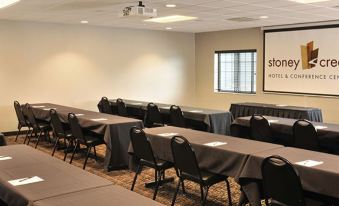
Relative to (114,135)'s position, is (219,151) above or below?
above

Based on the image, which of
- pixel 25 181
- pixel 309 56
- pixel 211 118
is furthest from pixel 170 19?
pixel 25 181

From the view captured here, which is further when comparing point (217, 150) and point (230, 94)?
point (230, 94)

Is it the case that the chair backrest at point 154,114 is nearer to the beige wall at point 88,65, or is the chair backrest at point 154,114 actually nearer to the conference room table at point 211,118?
the conference room table at point 211,118

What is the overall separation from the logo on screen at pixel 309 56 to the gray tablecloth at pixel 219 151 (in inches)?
209

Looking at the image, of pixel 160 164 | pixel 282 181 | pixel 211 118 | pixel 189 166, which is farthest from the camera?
pixel 211 118

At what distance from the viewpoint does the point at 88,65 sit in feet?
31.7

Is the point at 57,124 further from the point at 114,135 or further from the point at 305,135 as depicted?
the point at 305,135

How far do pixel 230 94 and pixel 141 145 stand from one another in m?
6.98

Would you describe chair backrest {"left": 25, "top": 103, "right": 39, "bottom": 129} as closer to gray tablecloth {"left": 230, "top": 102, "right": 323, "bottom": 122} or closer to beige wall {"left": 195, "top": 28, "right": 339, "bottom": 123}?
gray tablecloth {"left": 230, "top": 102, "right": 323, "bottom": 122}

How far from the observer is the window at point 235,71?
10.5 meters

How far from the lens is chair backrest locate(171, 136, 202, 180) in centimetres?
358

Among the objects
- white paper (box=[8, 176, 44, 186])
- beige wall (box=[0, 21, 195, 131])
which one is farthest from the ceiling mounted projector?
white paper (box=[8, 176, 44, 186])

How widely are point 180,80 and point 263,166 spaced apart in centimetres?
862

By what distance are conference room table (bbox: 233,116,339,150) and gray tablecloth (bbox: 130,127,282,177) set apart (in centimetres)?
141
